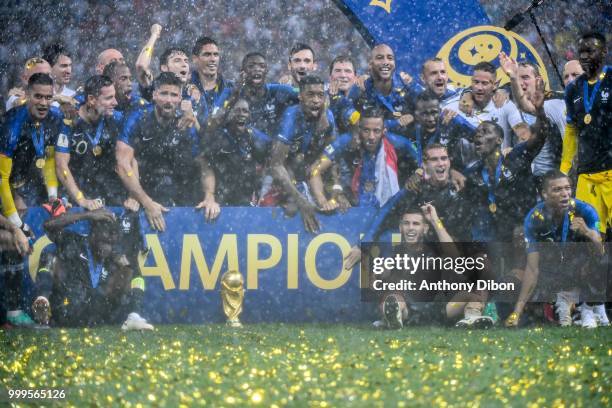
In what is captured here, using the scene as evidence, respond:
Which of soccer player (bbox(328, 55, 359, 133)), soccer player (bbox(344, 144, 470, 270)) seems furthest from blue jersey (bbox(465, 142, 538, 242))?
soccer player (bbox(328, 55, 359, 133))

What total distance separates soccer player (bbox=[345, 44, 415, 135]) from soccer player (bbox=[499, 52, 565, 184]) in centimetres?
62

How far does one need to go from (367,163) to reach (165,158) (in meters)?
1.22

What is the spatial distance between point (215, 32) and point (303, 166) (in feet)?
3.17

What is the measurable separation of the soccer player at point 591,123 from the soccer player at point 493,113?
1.00ft

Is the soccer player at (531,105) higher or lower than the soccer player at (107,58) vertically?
lower

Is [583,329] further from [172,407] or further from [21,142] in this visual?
[21,142]

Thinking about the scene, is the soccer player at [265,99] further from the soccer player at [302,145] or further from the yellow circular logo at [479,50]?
the yellow circular logo at [479,50]

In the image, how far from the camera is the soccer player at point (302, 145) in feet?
16.6

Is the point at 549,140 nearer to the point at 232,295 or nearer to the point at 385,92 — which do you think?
the point at 385,92

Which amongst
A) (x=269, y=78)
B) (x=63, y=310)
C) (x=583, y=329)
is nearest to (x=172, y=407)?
(x=63, y=310)

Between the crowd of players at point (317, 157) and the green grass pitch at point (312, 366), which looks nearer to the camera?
the green grass pitch at point (312, 366)

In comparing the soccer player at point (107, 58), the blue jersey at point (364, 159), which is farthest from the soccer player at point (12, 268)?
the blue jersey at point (364, 159)

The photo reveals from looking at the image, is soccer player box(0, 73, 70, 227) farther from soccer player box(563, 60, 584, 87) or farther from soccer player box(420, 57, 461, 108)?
soccer player box(563, 60, 584, 87)

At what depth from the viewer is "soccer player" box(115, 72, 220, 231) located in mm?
5047
